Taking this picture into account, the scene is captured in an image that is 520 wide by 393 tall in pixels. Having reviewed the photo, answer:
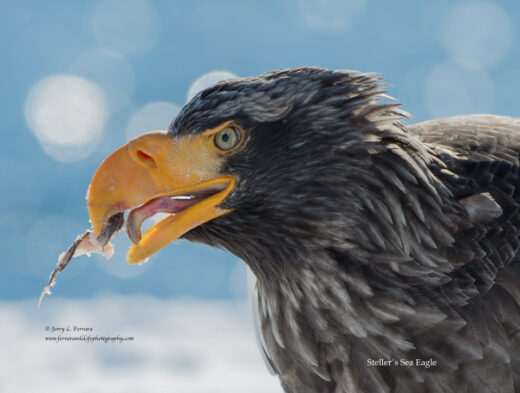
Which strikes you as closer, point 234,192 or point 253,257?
point 234,192

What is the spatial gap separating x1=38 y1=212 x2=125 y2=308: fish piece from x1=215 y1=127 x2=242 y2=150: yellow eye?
1.48ft

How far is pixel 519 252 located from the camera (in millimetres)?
2174

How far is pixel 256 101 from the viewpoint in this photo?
2.12 m

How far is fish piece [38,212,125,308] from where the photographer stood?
2.15m

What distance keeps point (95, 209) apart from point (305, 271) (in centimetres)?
81

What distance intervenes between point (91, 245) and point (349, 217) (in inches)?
39.5

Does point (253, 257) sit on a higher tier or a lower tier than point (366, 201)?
higher

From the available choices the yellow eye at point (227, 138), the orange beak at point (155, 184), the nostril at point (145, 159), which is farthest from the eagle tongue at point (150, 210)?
the yellow eye at point (227, 138)

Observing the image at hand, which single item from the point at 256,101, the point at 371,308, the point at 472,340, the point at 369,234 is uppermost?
the point at 256,101

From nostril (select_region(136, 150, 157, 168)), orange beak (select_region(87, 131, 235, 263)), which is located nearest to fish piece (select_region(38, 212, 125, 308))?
orange beak (select_region(87, 131, 235, 263))

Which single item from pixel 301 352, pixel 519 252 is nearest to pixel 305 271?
pixel 301 352

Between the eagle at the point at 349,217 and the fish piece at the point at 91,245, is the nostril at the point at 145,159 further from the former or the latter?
the fish piece at the point at 91,245

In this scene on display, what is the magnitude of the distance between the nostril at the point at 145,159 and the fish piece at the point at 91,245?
211 mm

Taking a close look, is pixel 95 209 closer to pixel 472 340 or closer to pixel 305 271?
pixel 305 271
